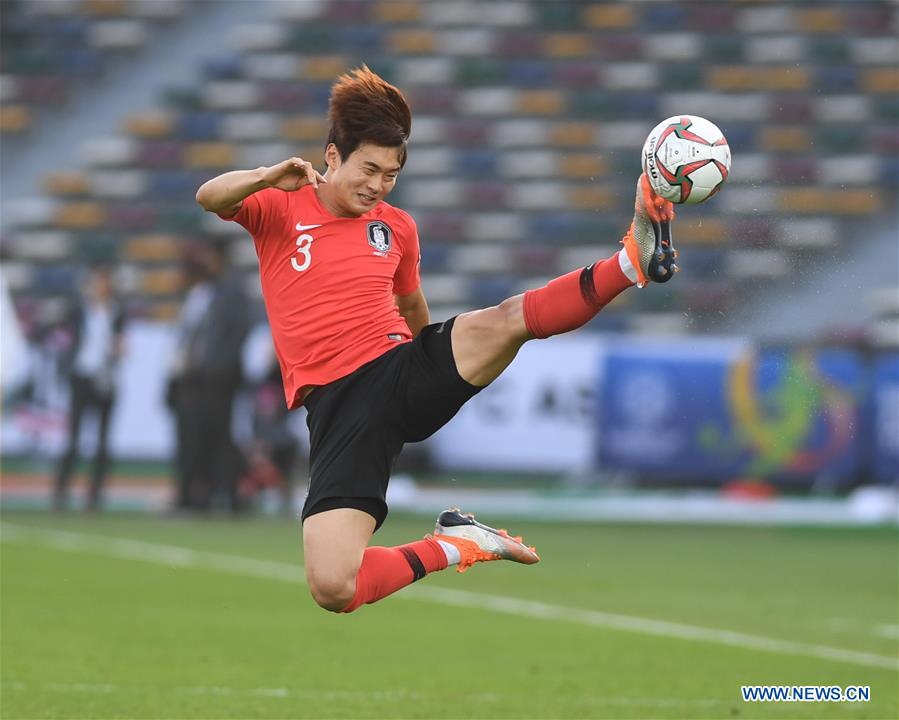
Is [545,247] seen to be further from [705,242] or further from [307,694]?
[307,694]

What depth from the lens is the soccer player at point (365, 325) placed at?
5.52m

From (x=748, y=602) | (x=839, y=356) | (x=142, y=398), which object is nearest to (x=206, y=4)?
(x=142, y=398)

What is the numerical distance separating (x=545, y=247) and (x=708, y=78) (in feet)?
10.9

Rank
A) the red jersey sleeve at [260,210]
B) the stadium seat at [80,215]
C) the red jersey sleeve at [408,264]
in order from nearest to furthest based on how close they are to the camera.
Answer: the red jersey sleeve at [260,210] < the red jersey sleeve at [408,264] < the stadium seat at [80,215]

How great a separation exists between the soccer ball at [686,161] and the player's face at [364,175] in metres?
0.90

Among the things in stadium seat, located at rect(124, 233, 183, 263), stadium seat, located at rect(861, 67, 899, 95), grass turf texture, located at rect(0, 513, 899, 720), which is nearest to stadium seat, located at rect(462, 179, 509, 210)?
stadium seat, located at rect(124, 233, 183, 263)

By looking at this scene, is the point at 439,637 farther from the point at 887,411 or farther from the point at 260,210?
the point at 887,411

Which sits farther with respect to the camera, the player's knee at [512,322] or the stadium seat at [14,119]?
the stadium seat at [14,119]

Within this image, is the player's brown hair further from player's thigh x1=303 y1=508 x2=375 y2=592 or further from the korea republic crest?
player's thigh x1=303 y1=508 x2=375 y2=592

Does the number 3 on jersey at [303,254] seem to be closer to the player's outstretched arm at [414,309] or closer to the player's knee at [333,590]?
the player's outstretched arm at [414,309]

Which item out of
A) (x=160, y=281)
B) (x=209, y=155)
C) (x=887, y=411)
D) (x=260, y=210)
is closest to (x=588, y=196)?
(x=209, y=155)

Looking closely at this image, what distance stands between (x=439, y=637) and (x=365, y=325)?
9.42 feet

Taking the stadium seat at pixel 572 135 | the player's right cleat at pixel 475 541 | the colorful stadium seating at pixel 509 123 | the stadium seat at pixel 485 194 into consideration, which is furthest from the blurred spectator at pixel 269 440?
the player's right cleat at pixel 475 541

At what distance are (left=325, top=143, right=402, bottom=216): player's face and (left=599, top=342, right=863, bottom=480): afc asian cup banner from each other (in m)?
10.1
